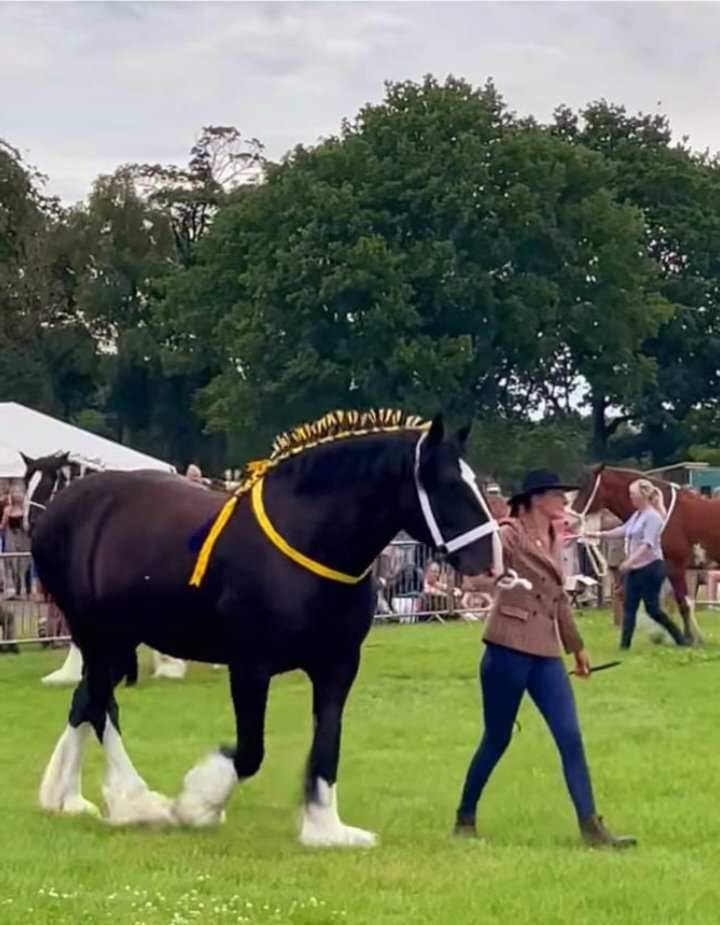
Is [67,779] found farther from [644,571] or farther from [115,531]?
[644,571]

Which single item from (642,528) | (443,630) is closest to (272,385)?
(443,630)

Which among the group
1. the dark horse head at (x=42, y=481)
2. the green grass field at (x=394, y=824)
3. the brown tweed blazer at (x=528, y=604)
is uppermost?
the dark horse head at (x=42, y=481)

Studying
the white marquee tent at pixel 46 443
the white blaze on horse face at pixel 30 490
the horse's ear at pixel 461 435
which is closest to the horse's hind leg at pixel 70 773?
the horse's ear at pixel 461 435

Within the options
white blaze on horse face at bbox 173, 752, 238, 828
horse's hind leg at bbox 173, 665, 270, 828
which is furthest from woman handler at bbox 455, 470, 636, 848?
white blaze on horse face at bbox 173, 752, 238, 828

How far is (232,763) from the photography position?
8688 mm

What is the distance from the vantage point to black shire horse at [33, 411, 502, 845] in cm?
845

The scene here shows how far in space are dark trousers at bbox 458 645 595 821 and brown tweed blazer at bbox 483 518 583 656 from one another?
0.07 meters

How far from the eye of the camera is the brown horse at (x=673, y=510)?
20.9 metres

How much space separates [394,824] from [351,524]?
1819 mm

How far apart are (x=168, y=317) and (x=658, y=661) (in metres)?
40.5

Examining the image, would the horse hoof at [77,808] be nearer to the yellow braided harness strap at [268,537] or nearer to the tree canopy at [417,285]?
the yellow braided harness strap at [268,537]

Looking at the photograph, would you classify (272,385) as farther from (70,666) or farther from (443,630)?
(70,666)

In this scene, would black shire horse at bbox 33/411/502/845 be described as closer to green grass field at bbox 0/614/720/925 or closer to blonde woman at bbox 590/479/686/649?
green grass field at bbox 0/614/720/925

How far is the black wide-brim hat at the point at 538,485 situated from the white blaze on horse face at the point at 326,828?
178cm
